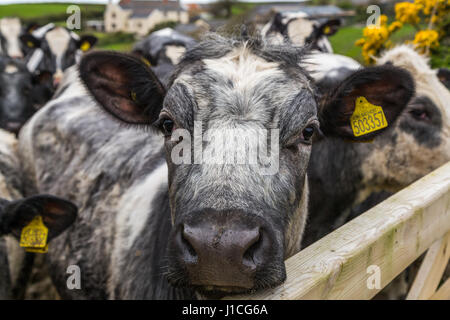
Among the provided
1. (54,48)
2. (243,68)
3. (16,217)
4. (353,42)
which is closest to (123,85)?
(243,68)

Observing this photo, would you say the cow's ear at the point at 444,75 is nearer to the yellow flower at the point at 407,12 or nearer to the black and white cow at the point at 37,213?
the yellow flower at the point at 407,12

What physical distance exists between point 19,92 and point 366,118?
253 inches

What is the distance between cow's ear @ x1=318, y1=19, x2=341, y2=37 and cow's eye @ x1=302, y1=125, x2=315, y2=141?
7.73m

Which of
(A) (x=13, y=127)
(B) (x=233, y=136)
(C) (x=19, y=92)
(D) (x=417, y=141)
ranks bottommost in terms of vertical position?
(A) (x=13, y=127)

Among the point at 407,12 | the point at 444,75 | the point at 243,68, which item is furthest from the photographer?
the point at 407,12

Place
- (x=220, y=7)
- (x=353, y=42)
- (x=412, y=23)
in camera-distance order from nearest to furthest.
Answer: (x=412, y=23) < (x=353, y=42) < (x=220, y=7)

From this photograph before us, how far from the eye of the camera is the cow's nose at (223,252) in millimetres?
1437

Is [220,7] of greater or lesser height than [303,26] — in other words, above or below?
below

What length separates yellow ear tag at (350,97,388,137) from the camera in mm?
2459

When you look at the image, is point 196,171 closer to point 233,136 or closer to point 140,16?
point 233,136

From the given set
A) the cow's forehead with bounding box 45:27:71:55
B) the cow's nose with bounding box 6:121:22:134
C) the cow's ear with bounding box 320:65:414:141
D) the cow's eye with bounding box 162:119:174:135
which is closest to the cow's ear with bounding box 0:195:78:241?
the cow's eye with bounding box 162:119:174:135

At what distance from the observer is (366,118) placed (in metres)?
2.47

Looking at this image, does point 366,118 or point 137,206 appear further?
point 137,206

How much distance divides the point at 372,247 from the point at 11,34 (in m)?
15.0
